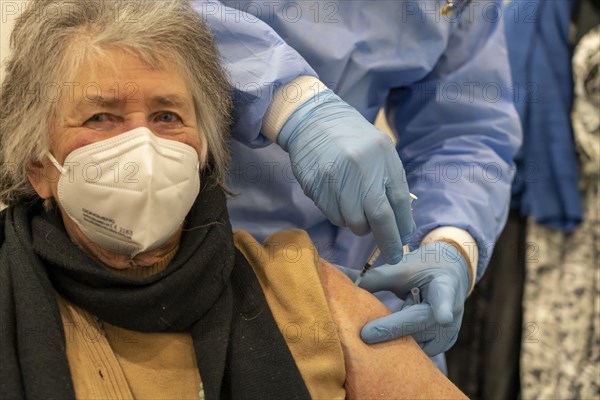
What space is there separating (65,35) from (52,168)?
0.22m

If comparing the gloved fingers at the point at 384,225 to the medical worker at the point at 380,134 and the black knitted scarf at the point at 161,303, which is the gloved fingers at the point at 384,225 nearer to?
the medical worker at the point at 380,134

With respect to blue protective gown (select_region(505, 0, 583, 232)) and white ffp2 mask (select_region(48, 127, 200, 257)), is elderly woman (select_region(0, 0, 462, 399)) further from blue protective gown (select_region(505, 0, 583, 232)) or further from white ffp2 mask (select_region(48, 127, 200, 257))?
blue protective gown (select_region(505, 0, 583, 232))

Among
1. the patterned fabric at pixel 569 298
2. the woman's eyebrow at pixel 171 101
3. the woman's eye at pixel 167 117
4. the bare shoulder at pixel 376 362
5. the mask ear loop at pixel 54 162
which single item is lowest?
the patterned fabric at pixel 569 298

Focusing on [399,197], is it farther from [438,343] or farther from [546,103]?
[546,103]

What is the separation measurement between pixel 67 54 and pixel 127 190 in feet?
0.89

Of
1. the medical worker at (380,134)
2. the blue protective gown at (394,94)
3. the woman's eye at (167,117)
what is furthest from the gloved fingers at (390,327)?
the woman's eye at (167,117)

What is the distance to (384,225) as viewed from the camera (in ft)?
4.19

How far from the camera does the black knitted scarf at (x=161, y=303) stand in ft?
3.58

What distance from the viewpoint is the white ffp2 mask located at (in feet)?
3.62

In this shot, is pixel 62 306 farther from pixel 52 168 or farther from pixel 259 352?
pixel 259 352

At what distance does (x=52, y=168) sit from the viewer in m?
1.21

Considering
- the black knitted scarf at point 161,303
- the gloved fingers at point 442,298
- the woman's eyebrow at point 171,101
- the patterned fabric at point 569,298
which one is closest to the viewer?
the black knitted scarf at point 161,303

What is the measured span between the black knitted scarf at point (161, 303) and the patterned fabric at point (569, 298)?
4.26 feet

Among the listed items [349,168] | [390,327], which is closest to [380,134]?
[349,168]
